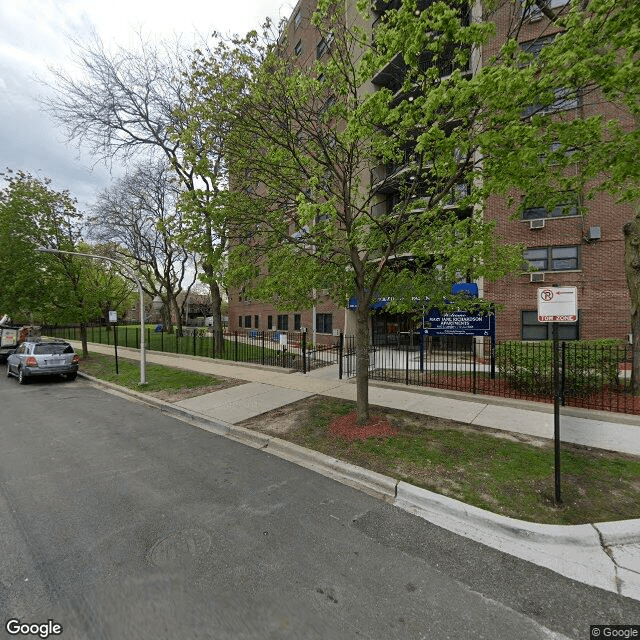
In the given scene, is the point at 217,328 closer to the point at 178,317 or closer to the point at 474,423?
the point at 178,317

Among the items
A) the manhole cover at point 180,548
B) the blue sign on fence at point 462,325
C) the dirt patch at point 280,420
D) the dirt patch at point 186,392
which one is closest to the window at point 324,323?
the dirt patch at point 186,392

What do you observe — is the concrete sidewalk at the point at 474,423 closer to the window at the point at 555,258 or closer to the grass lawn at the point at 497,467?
the grass lawn at the point at 497,467

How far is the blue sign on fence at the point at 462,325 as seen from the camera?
9719 mm

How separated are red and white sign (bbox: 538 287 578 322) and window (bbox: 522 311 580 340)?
13275 millimetres

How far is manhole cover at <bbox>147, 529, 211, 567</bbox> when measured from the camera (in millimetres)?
3094

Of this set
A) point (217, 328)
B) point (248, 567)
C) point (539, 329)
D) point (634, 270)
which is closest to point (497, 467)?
point (248, 567)

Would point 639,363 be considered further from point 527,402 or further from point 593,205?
point 593,205

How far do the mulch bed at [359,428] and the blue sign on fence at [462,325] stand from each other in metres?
4.29

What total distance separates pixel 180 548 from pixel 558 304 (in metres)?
4.95

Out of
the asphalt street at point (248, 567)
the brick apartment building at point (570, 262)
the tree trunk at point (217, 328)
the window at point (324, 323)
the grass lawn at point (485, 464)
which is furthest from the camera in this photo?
the window at point (324, 323)

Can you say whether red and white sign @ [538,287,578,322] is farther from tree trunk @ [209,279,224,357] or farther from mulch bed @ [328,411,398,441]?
tree trunk @ [209,279,224,357]

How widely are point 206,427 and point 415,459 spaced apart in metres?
4.50

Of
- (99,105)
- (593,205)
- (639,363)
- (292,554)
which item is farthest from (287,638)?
(99,105)

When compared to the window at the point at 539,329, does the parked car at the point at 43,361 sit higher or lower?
lower
